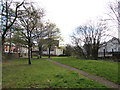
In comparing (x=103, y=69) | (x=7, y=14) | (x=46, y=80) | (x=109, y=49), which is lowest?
(x=103, y=69)

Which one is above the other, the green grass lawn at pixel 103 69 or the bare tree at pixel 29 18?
the bare tree at pixel 29 18

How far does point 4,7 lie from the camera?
8.86m

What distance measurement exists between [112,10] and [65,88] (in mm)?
13142

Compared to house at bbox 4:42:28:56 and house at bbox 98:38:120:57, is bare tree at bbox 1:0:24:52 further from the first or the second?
house at bbox 98:38:120:57

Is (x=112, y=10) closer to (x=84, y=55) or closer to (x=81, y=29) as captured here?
(x=81, y=29)

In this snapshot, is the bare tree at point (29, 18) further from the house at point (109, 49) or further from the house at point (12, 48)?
the house at point (109, 49)

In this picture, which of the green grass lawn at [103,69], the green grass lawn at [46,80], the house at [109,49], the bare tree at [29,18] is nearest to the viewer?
the green grass lawn at [46,80]

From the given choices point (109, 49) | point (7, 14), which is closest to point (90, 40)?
point (109, 49)

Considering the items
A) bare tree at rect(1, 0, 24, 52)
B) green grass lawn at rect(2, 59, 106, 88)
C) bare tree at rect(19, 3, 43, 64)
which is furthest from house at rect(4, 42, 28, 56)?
green grass lawn at rect(2, 59, 106, 88)

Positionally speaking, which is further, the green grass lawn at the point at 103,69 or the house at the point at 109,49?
the house at the point at 109,49

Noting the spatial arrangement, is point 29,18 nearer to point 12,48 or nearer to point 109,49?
point 12,48

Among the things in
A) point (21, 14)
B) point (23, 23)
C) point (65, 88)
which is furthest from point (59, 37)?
point (65, 88)

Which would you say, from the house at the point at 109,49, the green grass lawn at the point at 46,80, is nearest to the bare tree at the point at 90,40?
the house at the point at 109,49

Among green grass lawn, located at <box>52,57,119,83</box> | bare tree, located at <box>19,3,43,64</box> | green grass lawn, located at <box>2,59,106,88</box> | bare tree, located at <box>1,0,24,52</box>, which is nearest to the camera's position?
green grass lawn, located at <box>2,59,106,88</box>
